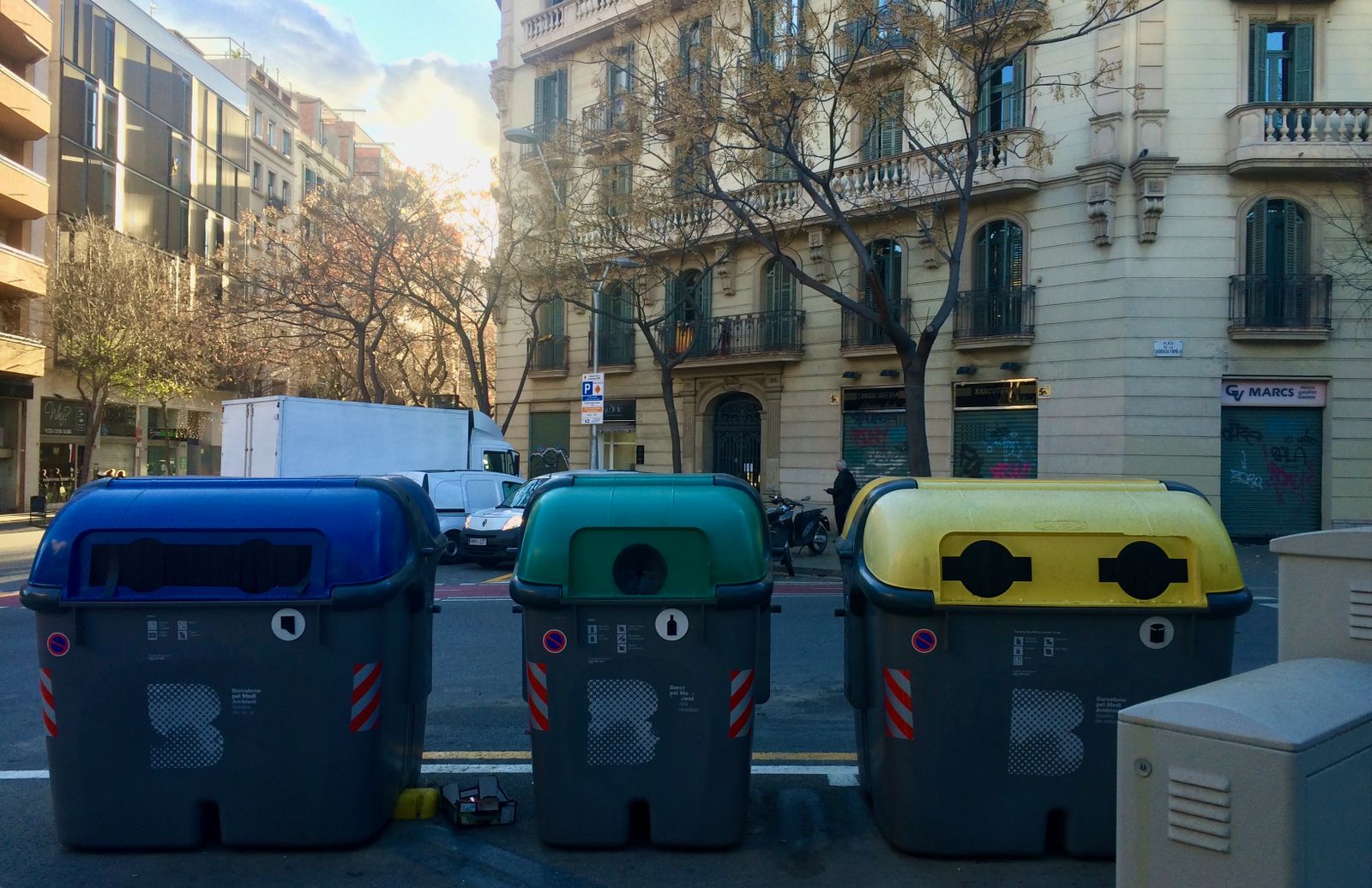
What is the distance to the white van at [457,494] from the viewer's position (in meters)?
18.6

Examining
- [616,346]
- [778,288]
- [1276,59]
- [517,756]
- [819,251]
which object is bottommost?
[517,756]

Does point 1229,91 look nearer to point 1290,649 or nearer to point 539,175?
point 539,175

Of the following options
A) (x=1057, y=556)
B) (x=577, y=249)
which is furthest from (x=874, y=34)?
(x=1057, y=556)

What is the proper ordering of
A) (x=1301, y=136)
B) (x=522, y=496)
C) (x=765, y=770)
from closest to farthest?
(x=765, y=770) < (x=522, y=496) < (x=1301, y=136)

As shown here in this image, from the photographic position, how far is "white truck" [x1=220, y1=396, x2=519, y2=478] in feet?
67.1

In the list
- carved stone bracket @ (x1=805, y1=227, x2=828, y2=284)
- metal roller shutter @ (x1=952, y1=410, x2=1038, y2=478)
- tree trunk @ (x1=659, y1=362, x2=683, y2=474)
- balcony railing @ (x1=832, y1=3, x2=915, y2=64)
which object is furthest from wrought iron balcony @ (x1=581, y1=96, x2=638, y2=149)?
metal roller shutter @ (x1=952, y1=410, x2=1038, y2=478)

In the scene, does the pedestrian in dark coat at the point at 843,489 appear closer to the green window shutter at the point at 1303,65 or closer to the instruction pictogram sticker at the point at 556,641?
the green window shutter at the point at 1303,65

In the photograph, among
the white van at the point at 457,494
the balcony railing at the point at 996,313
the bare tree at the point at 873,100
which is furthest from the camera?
the balcony railing at the point at 996,313

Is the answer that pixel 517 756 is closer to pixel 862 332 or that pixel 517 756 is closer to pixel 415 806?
pixel 415 806

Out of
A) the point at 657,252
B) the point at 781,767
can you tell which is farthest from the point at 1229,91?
the point at 781,767

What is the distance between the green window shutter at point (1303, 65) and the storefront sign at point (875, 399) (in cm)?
895

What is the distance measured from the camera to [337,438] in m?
21.5

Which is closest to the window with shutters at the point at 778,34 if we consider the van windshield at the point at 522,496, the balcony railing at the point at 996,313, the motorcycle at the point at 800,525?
the balcony railing at the point at 996,313

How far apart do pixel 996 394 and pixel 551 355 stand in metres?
13.9
